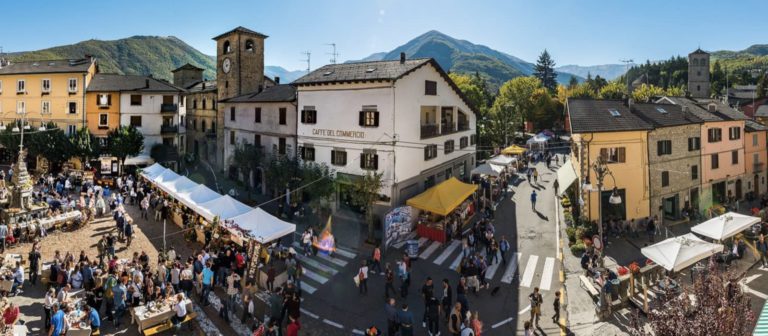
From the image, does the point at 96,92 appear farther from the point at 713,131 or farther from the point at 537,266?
the point at 713,131

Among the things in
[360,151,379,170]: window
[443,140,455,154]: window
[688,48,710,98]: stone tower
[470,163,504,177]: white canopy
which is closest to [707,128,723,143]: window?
[470,163,504,177]: white canopy

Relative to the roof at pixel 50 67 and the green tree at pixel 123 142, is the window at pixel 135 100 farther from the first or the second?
the roof at pixel 50 67

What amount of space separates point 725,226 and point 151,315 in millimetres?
26032

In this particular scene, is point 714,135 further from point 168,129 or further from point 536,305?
point 168,129

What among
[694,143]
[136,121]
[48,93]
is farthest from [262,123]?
[694,143]

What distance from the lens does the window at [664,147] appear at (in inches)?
1158

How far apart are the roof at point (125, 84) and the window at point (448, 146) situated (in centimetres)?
3188

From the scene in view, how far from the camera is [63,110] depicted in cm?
4281

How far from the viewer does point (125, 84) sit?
44469 millimetres

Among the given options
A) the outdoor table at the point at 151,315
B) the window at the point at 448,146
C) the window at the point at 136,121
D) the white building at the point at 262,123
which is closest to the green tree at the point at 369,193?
the white building at the point at 262,123

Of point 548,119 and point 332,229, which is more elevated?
point 548,119

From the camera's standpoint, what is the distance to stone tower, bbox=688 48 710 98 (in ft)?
353

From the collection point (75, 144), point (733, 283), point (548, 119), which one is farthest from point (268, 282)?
point (548, 119)

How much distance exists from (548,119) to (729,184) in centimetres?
4065
